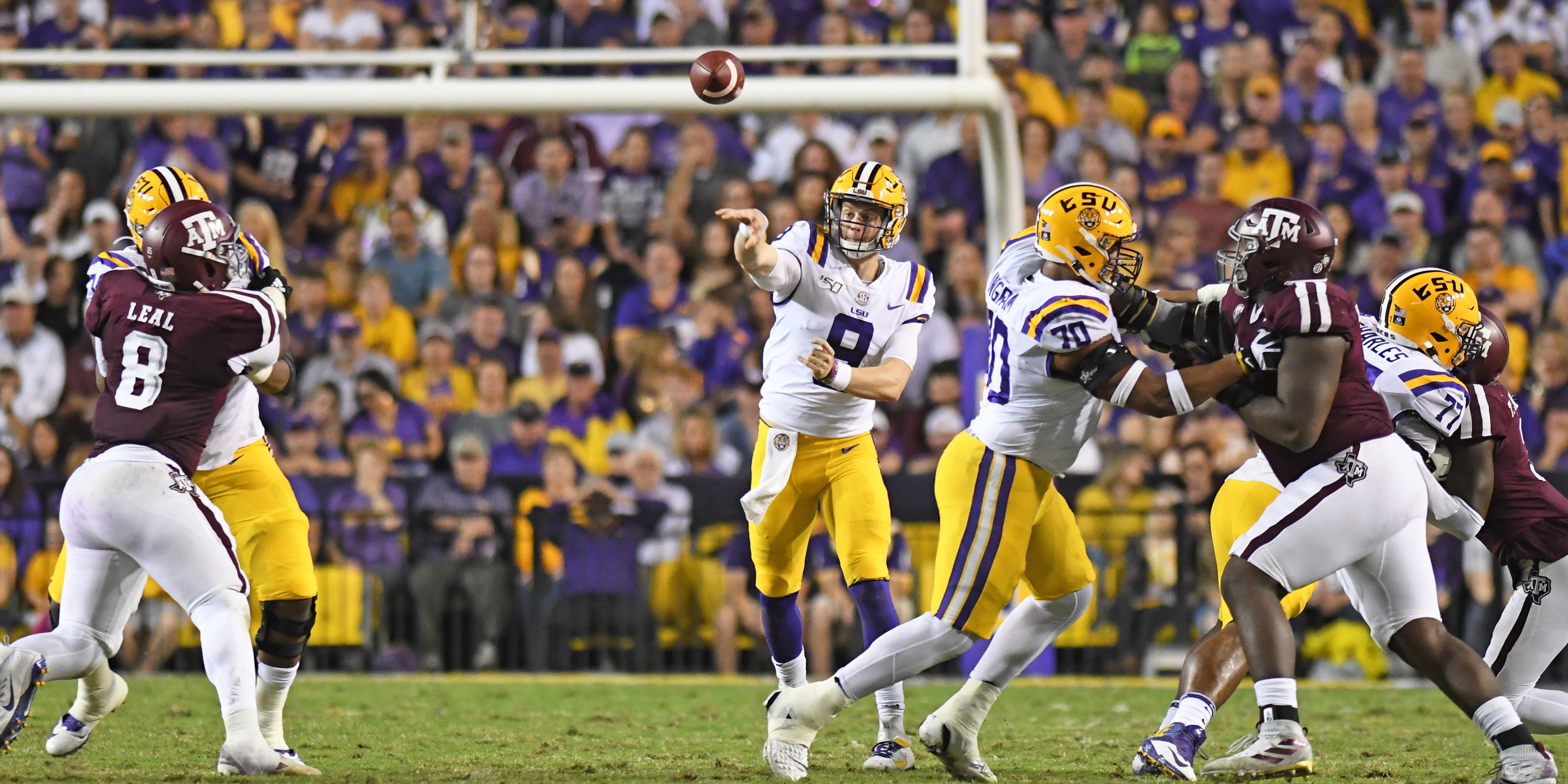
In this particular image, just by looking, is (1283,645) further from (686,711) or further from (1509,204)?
(1509,204)

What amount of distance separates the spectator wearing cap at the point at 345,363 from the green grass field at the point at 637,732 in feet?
8.94

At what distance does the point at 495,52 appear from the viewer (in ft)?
33.4

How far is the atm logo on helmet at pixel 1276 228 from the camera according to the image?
19.4 ft

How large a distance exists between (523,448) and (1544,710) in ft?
23.2

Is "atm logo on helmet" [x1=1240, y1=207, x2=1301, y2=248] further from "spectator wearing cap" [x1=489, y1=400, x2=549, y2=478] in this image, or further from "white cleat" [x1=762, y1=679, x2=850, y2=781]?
"spectator wearing cap" [x1=489, y1=400, x2=549, y2=478]

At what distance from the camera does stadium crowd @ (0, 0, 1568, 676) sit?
1053 cm

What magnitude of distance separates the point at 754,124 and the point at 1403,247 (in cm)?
506

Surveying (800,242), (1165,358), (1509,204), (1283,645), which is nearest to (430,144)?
(1165,358)

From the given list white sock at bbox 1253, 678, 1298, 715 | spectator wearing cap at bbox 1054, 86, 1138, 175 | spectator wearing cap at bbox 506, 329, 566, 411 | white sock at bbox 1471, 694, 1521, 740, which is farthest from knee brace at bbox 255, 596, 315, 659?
spectator wearing cap at bbox 1054, 86, 1138, 175

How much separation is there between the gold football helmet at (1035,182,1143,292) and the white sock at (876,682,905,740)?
6.18 ft

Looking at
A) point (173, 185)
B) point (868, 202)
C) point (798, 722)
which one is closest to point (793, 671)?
point (798, 722)

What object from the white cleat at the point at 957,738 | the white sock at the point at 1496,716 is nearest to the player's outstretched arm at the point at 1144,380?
the white cleat at the point at 957,738

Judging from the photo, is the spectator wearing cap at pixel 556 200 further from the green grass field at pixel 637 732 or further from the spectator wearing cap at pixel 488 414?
the green grass field at pixel 637 732

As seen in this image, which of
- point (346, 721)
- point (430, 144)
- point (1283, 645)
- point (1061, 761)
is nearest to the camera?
point (1283, 645)
